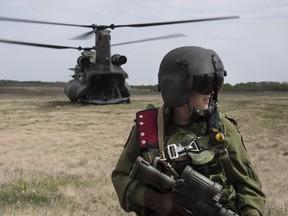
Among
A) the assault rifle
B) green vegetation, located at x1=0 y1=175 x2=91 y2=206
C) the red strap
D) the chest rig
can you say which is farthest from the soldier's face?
green vegetation, located at x1=0 y1=175 x2=91 y2=206

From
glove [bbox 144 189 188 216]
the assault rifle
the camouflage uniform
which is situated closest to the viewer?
the assault rifle

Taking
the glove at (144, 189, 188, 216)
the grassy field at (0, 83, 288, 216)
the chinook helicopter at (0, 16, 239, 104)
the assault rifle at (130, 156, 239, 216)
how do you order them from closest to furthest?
the assault rifle at (130, 156, 239, 216), the glove at (144, 189, 188, 216), the grassy field at (0, 83, 288, 216), the chinook helicopter at (0, 16, 239, 104)

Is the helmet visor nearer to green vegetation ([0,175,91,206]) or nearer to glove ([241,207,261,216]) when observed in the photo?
glove ([241,207,261,216])

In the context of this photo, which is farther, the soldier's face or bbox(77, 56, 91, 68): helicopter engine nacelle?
bbox(77, 56, 91, 68): helicopter engine nacelle

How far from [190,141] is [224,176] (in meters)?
0.28

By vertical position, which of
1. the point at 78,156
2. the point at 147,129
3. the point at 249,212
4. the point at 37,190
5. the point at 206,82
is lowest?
the point at 78,156

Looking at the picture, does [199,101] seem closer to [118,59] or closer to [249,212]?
[249,212]

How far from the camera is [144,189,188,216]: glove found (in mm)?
2637

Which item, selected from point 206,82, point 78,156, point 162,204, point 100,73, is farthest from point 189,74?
point 100,73

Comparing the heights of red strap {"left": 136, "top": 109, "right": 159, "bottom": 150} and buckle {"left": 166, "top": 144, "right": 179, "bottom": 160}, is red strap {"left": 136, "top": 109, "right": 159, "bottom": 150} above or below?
above

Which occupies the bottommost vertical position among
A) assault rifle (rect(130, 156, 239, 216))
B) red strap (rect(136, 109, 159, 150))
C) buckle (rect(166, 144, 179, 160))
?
assault rifle (rect(130, 156, 239, 216))

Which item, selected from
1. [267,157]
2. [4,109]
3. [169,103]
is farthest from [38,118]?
[169,103]

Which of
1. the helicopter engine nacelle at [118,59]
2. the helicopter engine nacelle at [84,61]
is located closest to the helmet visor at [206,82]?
the helicopter engine nacelle at [118,59]

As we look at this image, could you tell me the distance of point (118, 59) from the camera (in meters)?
24.9
